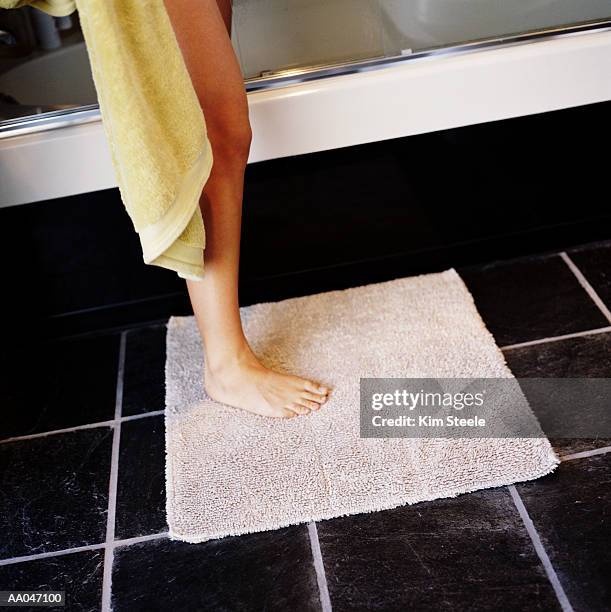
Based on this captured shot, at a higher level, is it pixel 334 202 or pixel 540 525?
pixel 334 202

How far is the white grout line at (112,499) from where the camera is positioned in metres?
1.17

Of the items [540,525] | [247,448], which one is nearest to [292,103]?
[247,448]

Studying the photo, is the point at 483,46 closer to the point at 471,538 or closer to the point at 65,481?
the point at 471,538

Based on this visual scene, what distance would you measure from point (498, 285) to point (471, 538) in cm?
64

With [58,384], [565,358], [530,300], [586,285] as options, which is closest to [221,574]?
[58,384]

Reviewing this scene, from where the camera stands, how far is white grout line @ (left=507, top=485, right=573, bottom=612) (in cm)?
106

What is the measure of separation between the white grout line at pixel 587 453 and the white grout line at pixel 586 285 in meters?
0.34

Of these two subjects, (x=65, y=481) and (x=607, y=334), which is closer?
(x=65, y=481)

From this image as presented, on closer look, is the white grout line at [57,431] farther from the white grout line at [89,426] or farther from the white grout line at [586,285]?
the white grout line at [586,285]

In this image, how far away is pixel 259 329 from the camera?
1604 millimetres

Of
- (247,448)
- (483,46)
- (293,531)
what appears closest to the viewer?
(293,531)

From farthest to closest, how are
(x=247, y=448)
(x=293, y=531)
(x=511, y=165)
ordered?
(x=511, y=165) → (x=247, y=448) → (x=293, y=531)

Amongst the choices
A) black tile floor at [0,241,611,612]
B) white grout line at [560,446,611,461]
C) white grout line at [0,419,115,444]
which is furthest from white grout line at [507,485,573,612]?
white grout line at [0,419,115,444]

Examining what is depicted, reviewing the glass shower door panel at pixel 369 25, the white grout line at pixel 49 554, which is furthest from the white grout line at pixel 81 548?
the glass shower door panel at pixel 369 25
